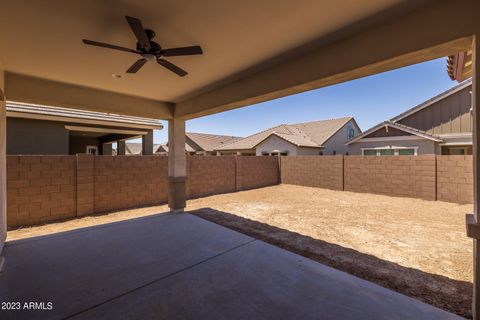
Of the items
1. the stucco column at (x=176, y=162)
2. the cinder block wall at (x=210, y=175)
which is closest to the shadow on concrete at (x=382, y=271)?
the stucco column at (x=176, y=162)

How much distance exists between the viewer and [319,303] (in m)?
2.41

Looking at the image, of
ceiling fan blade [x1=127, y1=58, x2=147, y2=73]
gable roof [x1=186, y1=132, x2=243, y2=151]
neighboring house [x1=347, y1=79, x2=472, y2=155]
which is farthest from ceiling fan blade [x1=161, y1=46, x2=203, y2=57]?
gable roof [x1=186, y1=132, x2=243, y2=151]

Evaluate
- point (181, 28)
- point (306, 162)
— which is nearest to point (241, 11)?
point (181, 28)

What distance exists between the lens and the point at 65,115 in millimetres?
7512

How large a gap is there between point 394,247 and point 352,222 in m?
1.60

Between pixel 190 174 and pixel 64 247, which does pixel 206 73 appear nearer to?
pixel 64 247

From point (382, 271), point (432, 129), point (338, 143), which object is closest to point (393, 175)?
point (432, 129)

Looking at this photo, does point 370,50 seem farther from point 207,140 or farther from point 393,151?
point 207,140

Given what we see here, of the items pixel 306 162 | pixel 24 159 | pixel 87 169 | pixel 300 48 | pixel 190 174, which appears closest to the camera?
pixel 300 48

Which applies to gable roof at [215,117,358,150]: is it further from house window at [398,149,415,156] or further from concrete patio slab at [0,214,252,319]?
concrete patio slab at [0,214,252,319]

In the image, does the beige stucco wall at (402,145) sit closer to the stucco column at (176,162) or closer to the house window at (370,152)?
the house window at (370,152)

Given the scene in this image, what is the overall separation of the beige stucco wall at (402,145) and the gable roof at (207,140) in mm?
14212

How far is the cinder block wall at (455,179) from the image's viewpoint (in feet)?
24.3

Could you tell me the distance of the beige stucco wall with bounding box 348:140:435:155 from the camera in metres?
11.7
